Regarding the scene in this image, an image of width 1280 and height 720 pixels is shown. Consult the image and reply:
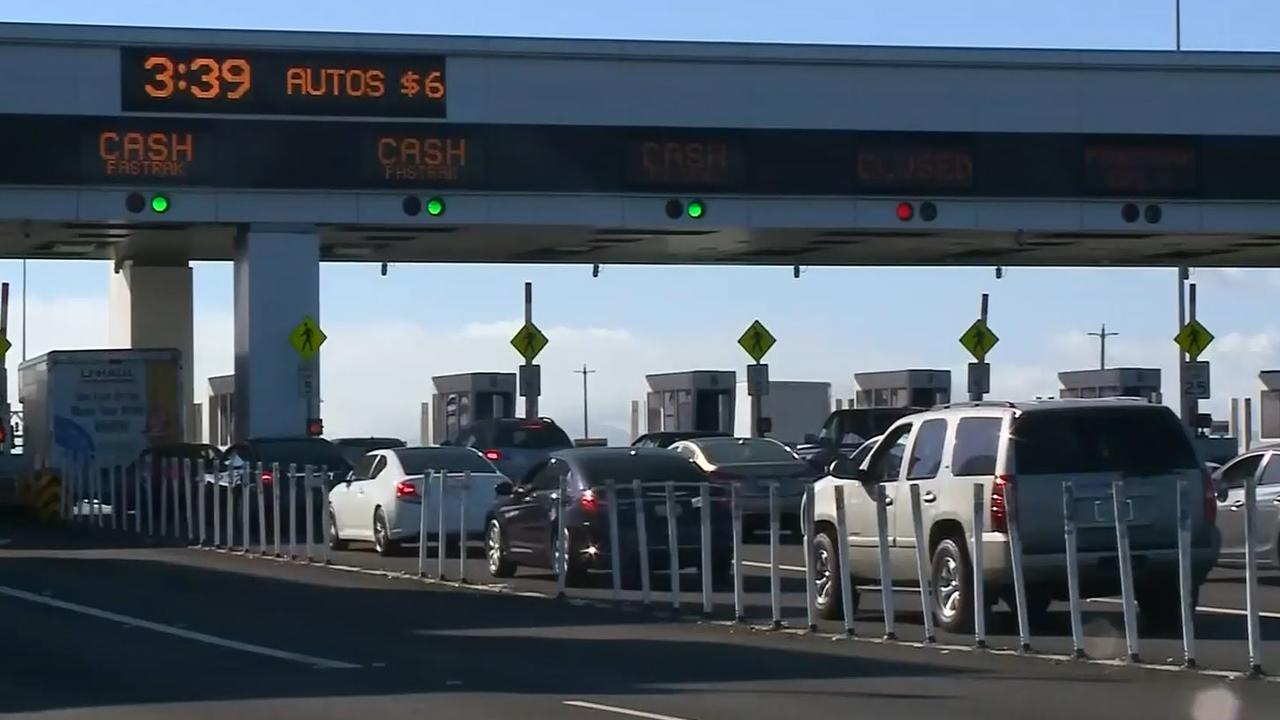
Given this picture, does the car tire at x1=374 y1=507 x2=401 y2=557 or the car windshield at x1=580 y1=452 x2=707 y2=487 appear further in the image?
the car tire at x1=374 y1=507 x2=401 y2=557

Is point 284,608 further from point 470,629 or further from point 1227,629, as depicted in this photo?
point 1227,629

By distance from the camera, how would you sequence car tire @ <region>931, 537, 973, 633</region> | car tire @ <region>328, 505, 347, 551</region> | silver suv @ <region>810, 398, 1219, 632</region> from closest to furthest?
silver suv @ <region>810, 398, 1219, 632</region> < car tire @ <region>931, 537, 973, 633</region> < car tire @ <region>328, 505, 347, 551</region>

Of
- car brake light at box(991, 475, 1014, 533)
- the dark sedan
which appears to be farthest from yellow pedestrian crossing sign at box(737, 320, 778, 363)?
car brake light at box(991, 475, 1014, 533)

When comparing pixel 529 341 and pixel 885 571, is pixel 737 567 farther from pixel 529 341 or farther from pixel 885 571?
pixel 529 341

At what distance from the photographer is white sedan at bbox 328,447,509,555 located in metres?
28.7

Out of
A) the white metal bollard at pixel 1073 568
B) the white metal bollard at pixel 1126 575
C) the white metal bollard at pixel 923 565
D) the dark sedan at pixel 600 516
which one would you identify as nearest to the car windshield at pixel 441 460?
the dark sedan at pixel 600 516

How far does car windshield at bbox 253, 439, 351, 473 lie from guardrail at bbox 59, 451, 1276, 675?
31 cm

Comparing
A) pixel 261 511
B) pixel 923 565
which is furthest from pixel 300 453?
pixel 923 565

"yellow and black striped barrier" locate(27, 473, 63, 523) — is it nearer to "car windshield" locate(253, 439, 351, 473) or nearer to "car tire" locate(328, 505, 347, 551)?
"car windshield" locate(253, 439, 351, 473)

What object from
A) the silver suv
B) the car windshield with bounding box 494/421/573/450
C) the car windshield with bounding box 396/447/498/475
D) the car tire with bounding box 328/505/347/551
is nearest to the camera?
the silver suv

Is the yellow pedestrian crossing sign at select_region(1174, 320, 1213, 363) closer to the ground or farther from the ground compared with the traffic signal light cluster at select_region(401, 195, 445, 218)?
closer to the ground

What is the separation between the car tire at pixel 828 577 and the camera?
20078 millimetres

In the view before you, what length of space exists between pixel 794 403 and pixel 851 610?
41.3 meters

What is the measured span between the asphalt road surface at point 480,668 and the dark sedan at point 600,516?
3.62 feet
